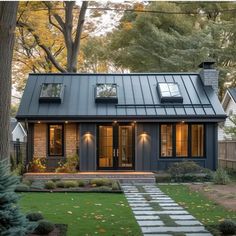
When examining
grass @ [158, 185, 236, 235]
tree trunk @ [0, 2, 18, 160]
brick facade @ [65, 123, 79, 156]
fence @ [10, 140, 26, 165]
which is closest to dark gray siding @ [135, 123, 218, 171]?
brick facade @ [65, 123, 79, 156]

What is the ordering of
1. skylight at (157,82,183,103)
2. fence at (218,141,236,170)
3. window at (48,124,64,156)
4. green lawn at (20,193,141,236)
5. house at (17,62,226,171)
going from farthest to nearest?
fence at (218,141,236,170) → skylight at (157,82,183,103) → window at (48,124,64,156) → house at (17,62,226,171) → green lawn at (20,193,141,236)

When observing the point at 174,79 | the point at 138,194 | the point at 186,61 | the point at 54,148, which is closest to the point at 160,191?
the point at 138,194

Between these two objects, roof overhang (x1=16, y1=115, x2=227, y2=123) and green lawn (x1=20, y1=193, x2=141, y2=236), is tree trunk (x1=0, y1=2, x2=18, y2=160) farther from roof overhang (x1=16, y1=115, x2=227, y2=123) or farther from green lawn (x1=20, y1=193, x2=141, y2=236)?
roof overhang (x1=16, y1=115, x2=227, y2=123)

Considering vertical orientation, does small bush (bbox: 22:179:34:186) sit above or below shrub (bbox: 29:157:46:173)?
below

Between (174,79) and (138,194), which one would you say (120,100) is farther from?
(138,194)

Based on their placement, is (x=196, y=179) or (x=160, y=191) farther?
(x=196, y=179)

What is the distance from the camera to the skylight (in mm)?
21156

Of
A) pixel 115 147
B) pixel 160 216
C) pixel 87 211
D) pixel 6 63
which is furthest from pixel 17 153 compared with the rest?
pixel 6 63

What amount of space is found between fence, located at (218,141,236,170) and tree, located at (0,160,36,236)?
1792 centimetres

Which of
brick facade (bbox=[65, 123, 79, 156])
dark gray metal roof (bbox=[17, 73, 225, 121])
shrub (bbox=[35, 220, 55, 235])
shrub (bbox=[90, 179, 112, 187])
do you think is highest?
dark gray metal roof (bbox=[17, 73, 225, 121])

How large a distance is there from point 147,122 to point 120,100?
5.53ft

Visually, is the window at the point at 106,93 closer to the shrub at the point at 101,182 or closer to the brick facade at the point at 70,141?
the brick facade at the point at 70,141

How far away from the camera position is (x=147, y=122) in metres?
20.7

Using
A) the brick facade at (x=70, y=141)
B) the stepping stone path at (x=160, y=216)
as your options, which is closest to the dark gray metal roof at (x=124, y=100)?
the brick facade at (x=70, y=141)
